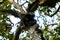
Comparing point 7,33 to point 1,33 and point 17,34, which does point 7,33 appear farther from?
point 17,34

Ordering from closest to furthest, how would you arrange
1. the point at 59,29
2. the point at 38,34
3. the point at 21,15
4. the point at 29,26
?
the point at 38,34, the point at 29,26, the point at 21,15, the point at 59,29

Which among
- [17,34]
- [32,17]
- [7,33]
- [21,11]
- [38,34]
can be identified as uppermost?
[7,33]

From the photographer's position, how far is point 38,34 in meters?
3.11

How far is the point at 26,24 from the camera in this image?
3428 millimetres

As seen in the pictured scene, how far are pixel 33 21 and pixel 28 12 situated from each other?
240 millimetres

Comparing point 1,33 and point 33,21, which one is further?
point 1,33

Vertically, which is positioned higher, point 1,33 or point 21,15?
point 1,33

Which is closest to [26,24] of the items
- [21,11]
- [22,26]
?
[22,26]

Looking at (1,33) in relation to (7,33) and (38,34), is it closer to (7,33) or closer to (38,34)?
(7,33)

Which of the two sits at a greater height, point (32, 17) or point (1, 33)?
point (1, 33)

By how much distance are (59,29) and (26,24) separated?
1.74 m

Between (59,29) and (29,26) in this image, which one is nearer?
(29,26)

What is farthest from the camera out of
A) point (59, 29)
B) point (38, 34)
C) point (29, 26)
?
point (59, 29)

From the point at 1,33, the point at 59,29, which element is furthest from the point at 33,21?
the point at 1,33
